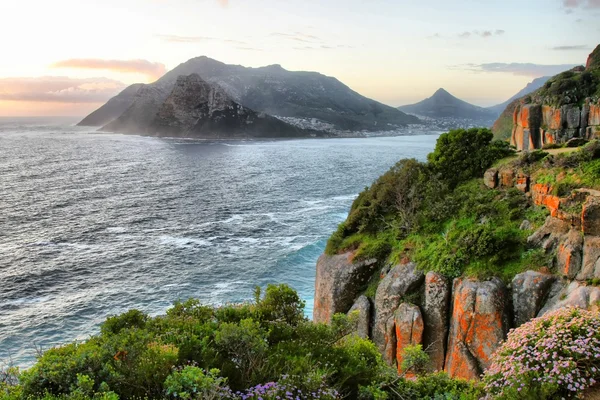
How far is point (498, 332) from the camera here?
19.1 m

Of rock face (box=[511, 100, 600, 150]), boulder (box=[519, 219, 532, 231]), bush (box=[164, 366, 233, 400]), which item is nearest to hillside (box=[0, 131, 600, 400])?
bush (box=[164, 366, 233, 400])

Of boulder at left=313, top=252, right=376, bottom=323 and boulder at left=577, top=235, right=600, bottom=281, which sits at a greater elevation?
boulder at left=577, top=235, right=600, bottom=281

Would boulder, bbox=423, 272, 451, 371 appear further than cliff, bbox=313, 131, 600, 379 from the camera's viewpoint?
Yes

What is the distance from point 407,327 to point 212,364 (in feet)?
40.1

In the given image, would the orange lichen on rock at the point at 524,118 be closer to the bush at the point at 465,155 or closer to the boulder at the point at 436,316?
the bush at the point at 465,155

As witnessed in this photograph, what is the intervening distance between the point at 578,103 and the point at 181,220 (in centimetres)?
4693

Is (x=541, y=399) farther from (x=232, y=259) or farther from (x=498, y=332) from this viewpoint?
(x=232, y=259)

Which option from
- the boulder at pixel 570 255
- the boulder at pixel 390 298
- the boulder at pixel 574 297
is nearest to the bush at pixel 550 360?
the boulder at pixel 574 297

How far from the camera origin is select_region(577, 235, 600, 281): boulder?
18.0 meters

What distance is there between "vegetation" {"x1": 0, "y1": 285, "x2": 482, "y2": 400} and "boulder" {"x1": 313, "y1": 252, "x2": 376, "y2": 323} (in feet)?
29.5

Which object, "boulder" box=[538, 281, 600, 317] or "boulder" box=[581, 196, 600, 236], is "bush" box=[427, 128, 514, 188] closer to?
"boulder" box=[581, 196, 600, 236]

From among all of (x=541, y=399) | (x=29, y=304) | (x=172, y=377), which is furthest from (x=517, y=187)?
(x=29, y=304)

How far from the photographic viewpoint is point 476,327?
1952 centimetres

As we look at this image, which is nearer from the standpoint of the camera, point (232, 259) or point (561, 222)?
point (561, 222)
